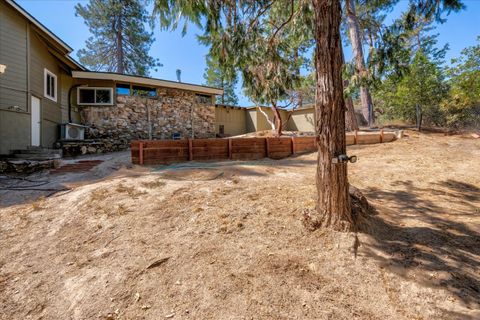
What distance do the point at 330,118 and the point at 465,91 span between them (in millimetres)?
11836

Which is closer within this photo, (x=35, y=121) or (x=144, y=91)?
(x=35, y=121)

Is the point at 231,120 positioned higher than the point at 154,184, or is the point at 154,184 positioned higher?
the point at 231,120

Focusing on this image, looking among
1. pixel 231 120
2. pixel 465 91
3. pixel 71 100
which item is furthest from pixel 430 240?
pixel 231 120

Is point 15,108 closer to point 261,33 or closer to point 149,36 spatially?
point 261,33

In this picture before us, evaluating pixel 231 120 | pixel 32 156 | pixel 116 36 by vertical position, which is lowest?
pixel 32 156

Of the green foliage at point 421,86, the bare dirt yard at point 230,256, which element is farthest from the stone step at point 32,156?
the green foliage at point 421,86

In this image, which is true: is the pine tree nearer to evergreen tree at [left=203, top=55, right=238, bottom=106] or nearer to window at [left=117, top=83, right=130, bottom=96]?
window at [left=117, top=83, right=130, bottom=96]

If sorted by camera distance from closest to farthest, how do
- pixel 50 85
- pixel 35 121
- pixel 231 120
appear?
pixel 35 121 → pixel 50 85 → pixel 231 120

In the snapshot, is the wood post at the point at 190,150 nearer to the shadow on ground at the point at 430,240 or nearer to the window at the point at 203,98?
the shadow on ground at the point at 430,240

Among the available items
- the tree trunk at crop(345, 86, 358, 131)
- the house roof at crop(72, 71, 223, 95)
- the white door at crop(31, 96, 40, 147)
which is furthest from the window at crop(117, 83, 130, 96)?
the tree trunk at crop(345, 86, 358, 131)

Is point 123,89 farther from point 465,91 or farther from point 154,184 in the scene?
point 465,91

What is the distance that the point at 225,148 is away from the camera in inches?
288

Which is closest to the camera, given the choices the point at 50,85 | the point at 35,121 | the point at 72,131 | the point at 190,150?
the point at 190,150

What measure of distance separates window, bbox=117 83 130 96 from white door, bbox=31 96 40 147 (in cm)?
330
